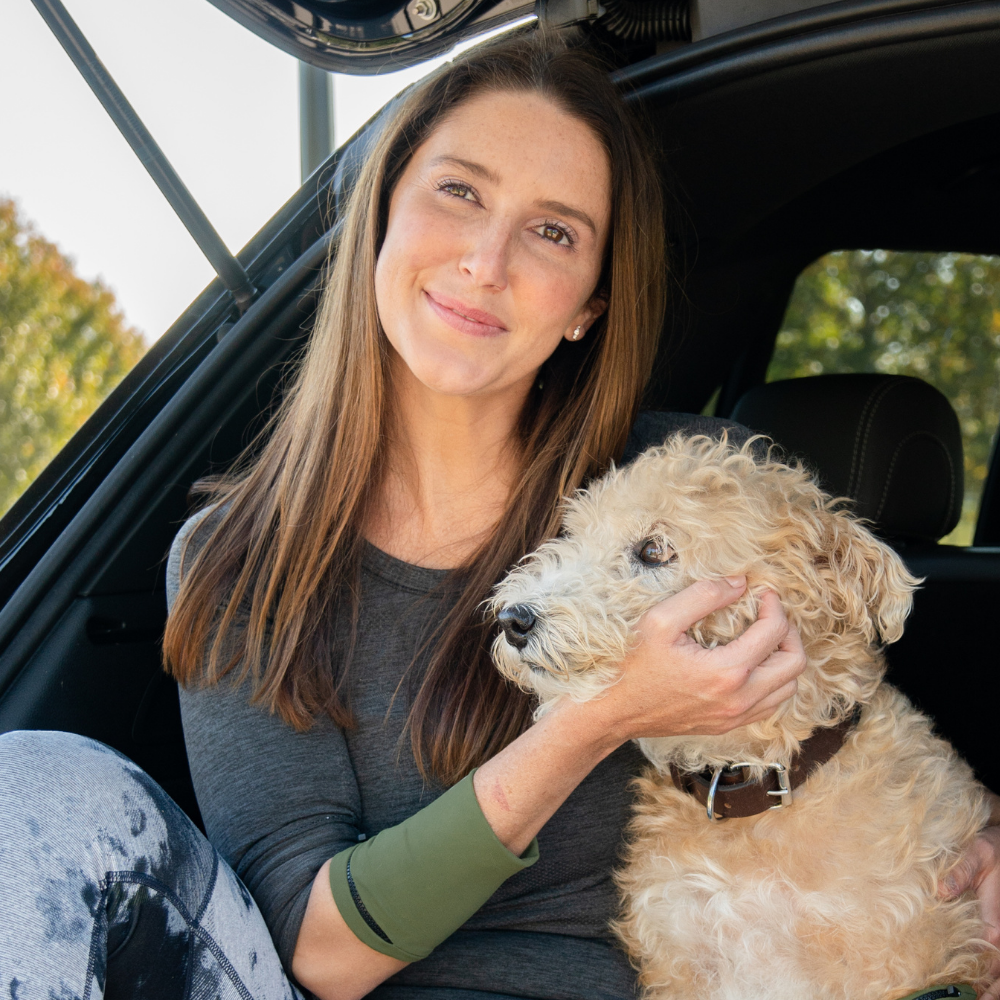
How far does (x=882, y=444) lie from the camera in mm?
3100

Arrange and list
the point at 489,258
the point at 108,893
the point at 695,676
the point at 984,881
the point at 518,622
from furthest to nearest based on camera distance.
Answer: the point at 489,258 < the point at 984,881 < the point at 518,622 < the point at 695,676 < the point at 108,893

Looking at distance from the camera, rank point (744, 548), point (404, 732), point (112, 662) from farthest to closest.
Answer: point (112, 662)
point (404, 732)
point (744, 548)

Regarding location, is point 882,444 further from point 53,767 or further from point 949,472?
point 53,767

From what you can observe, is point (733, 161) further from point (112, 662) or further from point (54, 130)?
point (112, 662)

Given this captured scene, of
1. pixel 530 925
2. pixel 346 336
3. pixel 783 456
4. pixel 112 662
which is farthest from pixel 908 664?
pixel 112 662

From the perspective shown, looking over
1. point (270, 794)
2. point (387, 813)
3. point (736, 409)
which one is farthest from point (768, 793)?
point (736, 409)

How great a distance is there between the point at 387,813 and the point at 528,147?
158 cm

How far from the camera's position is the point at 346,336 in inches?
97.1

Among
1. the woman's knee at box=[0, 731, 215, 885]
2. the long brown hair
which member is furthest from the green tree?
the woman's knee at box=[0, 731, 215, 885]

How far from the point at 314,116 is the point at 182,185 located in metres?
0.45

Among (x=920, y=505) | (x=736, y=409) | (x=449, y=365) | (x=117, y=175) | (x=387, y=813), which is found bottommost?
(x=387, y=813)

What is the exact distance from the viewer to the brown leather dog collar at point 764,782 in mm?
1991

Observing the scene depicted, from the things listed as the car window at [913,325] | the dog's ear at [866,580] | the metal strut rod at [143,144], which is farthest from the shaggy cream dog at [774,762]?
the car window at [913,325]

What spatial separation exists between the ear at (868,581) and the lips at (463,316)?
899mm
